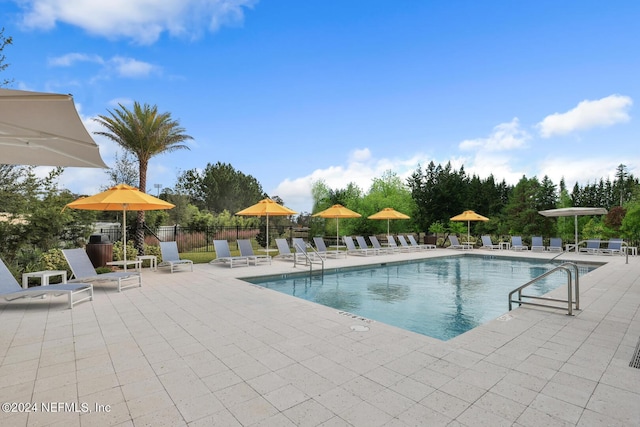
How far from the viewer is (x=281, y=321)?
16.9 feet

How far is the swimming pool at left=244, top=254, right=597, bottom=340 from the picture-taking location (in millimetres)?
6500

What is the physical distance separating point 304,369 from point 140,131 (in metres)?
13.6

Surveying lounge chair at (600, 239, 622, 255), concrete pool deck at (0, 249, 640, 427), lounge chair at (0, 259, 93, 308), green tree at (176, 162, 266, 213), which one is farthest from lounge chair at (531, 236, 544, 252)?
green tree at (176, 162, 266, 213)

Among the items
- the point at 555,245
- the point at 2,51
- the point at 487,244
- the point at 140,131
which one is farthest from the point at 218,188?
the point at 555,245

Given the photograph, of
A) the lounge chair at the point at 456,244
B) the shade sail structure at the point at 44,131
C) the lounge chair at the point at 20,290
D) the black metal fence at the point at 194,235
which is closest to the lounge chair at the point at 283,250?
the black metal fence at the point at 194,235

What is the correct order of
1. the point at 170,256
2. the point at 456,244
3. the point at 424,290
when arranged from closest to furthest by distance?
the point at 424,290, the point at 170,256, the point at 456,244

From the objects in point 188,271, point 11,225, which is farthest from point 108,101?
point 188,271

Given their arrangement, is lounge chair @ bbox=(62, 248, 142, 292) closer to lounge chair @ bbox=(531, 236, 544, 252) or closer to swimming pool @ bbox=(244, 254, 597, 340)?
swimming pool @ bbox=(244, 254, 597, 340)

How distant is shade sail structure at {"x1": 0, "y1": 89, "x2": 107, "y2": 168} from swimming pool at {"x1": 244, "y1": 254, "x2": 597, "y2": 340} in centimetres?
536

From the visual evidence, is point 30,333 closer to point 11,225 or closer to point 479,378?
point 479,378

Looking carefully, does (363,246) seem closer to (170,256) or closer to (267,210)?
(267,210)

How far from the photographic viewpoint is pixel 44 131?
10.8 ft

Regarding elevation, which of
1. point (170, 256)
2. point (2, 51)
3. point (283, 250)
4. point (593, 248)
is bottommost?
point (593, 248)

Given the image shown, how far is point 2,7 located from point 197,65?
25.6 ft
